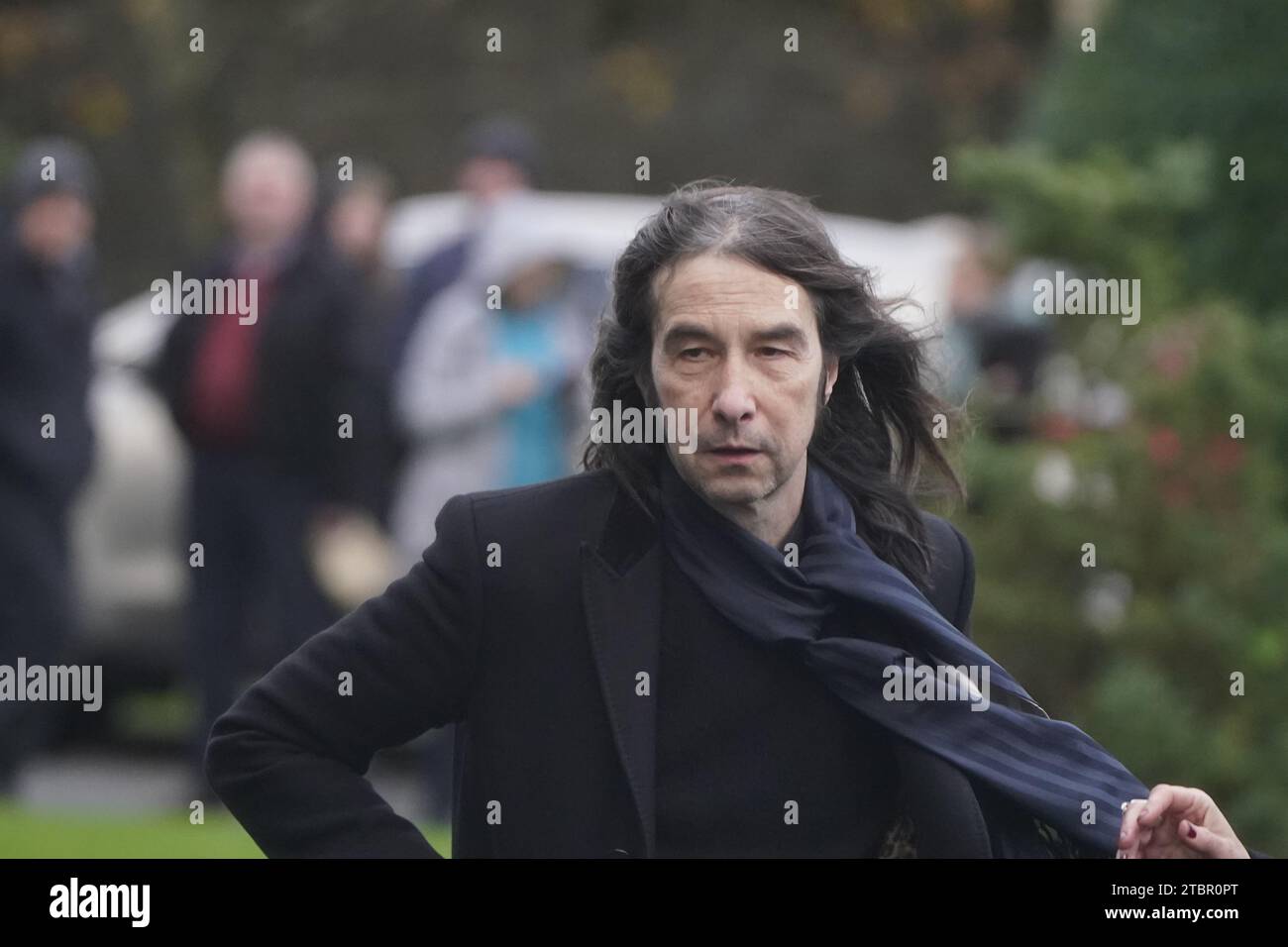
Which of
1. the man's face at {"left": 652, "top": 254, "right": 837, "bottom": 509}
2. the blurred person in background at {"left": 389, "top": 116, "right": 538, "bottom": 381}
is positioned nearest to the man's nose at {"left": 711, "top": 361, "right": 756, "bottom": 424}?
the man's face at {"left": 652, "top": 254, "right": 837, "bottom": 509}

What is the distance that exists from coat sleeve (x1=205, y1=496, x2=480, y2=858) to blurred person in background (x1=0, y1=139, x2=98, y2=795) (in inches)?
237

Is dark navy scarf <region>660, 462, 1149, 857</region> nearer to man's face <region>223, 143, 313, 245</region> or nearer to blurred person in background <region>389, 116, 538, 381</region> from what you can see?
blurred person in background <region>389, 116, 538, 381</region>

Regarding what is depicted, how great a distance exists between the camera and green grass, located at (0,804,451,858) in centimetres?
695

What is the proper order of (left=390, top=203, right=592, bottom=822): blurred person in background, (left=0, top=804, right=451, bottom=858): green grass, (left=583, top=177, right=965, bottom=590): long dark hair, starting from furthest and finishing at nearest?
1. (left=390, top=203, right=592, bottom=822): blurred person in background
2. (left=0, top=804, right=451, bottom=858): green grass
3. (left=583, top=177, right=965, bottom=590): long dark hair

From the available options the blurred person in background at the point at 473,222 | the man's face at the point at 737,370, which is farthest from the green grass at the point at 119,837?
the man's face at the point at 737,370

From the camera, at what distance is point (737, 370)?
128 inches

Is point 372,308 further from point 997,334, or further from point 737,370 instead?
point 737,370

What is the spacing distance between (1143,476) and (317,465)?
10.6 ft

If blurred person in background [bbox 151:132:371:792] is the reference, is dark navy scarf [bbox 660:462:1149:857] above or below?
below

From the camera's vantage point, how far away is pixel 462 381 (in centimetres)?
904

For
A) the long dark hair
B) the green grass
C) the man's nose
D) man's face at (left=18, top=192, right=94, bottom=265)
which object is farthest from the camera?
man's face at (left=18, top=192, right=94, bottom=265)

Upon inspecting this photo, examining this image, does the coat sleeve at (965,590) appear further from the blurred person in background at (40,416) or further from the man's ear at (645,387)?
the blurred person in background at (40,416)

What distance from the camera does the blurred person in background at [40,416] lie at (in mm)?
9148

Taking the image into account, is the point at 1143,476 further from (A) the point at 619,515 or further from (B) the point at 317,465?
(A) the point at 619,515
